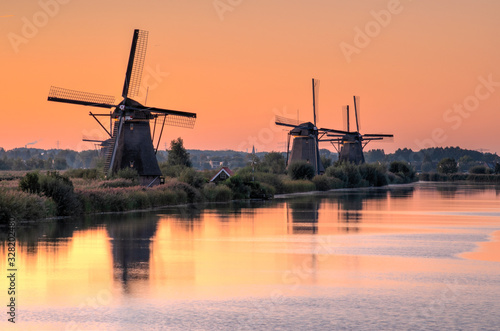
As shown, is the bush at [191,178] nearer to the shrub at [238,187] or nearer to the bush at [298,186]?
the shrub at [238,187]

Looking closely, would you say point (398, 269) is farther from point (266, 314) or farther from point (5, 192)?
point (5, 192)

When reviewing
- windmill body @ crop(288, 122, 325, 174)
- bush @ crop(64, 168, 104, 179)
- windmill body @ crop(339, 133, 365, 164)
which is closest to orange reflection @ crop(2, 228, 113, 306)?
bush @ crop(64, 168, 104, 179)

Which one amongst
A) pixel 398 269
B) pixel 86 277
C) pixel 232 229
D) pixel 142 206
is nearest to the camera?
pixel 86 277

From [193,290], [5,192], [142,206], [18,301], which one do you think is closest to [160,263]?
[193,290]

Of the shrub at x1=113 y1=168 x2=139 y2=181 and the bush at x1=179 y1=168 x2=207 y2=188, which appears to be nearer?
the shrub at x1=113 y1=168 x2=139 y2=181

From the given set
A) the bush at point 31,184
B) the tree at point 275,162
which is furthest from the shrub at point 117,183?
the tree at point 275,162

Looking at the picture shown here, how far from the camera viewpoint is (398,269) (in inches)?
704

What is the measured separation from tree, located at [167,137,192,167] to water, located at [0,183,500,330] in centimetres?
5492

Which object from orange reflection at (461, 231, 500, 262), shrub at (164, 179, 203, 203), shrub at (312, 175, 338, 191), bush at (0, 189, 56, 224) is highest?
shrub at (312, 175, 338, 191)

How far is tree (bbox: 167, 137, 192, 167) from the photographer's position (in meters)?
84.8

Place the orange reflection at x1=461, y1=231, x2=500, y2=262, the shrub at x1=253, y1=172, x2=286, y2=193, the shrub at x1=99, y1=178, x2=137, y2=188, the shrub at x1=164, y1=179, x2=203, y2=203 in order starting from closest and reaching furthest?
the orange reflection at x1=461, y1=231, x2=500, y2=262 → the shrub at x1=99, y1=178, x2=137, y2=188 → the shrub at x1=164, y1=179, x2=203, y2=203 → the shrub at x1=253, y1=172, x2=286, y2=193

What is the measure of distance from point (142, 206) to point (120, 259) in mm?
24715

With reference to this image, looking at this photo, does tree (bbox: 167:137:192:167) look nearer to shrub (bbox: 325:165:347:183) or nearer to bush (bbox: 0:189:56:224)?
shrub (bbox: 325:165:347:183)

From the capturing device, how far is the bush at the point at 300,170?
8681cm
